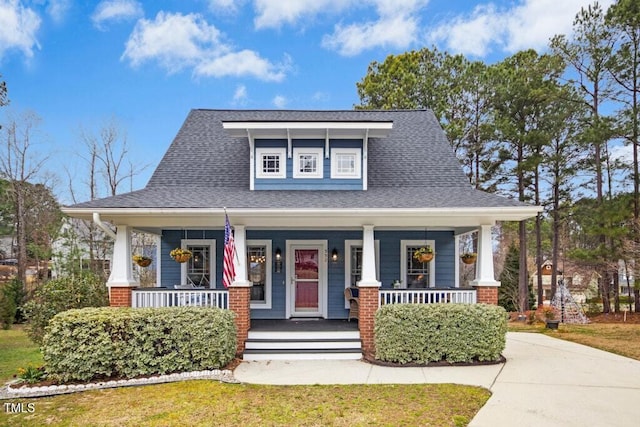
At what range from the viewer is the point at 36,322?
25.1ft

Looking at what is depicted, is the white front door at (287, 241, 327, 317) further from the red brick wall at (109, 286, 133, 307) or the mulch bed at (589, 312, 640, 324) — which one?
the mulch bed at (589, 312, 640, 324)

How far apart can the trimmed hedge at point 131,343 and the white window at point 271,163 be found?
4.17 metres

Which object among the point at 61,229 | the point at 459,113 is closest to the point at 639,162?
the point at 459,113

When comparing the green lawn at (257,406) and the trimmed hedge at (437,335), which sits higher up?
the trimmed hedge at (437,335)

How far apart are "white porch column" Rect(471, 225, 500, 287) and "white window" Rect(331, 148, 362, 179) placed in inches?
131

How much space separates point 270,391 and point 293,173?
5589 mm

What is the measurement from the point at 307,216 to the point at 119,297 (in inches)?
161

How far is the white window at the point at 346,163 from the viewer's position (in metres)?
10.6

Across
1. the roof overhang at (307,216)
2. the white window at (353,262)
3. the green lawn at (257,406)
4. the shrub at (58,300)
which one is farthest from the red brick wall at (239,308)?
the white window at (353,262)

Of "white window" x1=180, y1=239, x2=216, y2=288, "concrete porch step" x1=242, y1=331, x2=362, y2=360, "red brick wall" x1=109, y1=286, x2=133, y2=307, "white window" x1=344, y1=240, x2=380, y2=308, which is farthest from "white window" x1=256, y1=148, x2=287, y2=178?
"red brick wall" x1=109, y1=286, x2=133, y2=307

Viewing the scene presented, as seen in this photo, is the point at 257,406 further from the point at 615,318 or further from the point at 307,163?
the point at 615,318

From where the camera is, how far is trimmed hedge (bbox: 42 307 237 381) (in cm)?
677

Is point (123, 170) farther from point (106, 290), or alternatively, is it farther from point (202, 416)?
point (202, 416)

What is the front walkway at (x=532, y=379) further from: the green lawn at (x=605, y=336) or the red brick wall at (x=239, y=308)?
the green lawn at (x=605, y=336)
